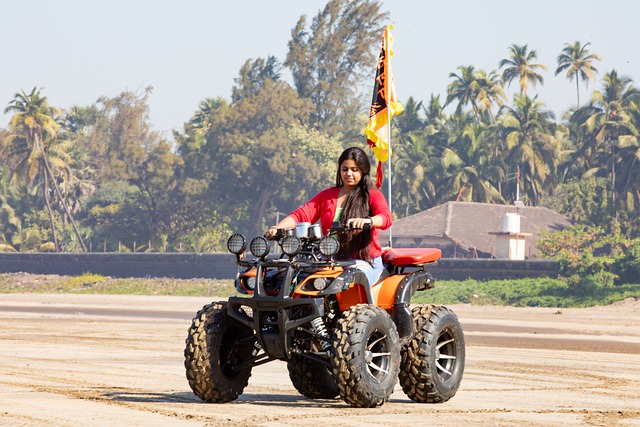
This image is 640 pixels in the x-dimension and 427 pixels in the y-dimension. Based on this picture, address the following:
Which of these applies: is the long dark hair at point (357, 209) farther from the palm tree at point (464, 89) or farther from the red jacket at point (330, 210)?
the palm tree at point (464, 89)

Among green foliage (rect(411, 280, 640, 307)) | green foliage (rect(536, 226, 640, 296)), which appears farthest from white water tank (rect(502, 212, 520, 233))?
green foliage (rect(411, 280, 640, 307))

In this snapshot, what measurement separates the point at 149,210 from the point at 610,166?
29.7 metres

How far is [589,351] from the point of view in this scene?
55.6 feet

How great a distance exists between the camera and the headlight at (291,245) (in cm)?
791

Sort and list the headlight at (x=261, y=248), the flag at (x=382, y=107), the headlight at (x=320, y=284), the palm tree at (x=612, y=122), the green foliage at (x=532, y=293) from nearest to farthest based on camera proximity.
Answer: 1. the headlight at (x=320, y=284)
2. the headlight at (x=261, y=248)
3. the flag at (x=382, y=107)
4. the green foliage at (x=532, y=293)
5. the palm tree at (x=612, y=122)

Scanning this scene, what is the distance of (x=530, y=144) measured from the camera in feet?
224


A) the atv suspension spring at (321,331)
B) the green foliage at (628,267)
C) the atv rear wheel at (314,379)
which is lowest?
the atv rear wheel at (314,379)

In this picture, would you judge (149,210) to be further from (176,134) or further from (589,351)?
(589,351)

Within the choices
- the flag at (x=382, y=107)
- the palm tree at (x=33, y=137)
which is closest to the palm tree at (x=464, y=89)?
the palm tree at (x=33, y=137)

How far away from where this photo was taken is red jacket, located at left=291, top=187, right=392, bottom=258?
27.8ft

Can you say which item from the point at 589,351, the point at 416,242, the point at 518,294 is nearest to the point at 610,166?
the point at 416,242

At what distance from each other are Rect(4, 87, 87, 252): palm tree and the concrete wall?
48.7 ft

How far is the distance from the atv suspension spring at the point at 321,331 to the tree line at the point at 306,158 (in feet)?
180

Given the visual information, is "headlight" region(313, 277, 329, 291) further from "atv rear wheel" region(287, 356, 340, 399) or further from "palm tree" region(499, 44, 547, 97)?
"palm tree" region(499, 44, 547, 97)
